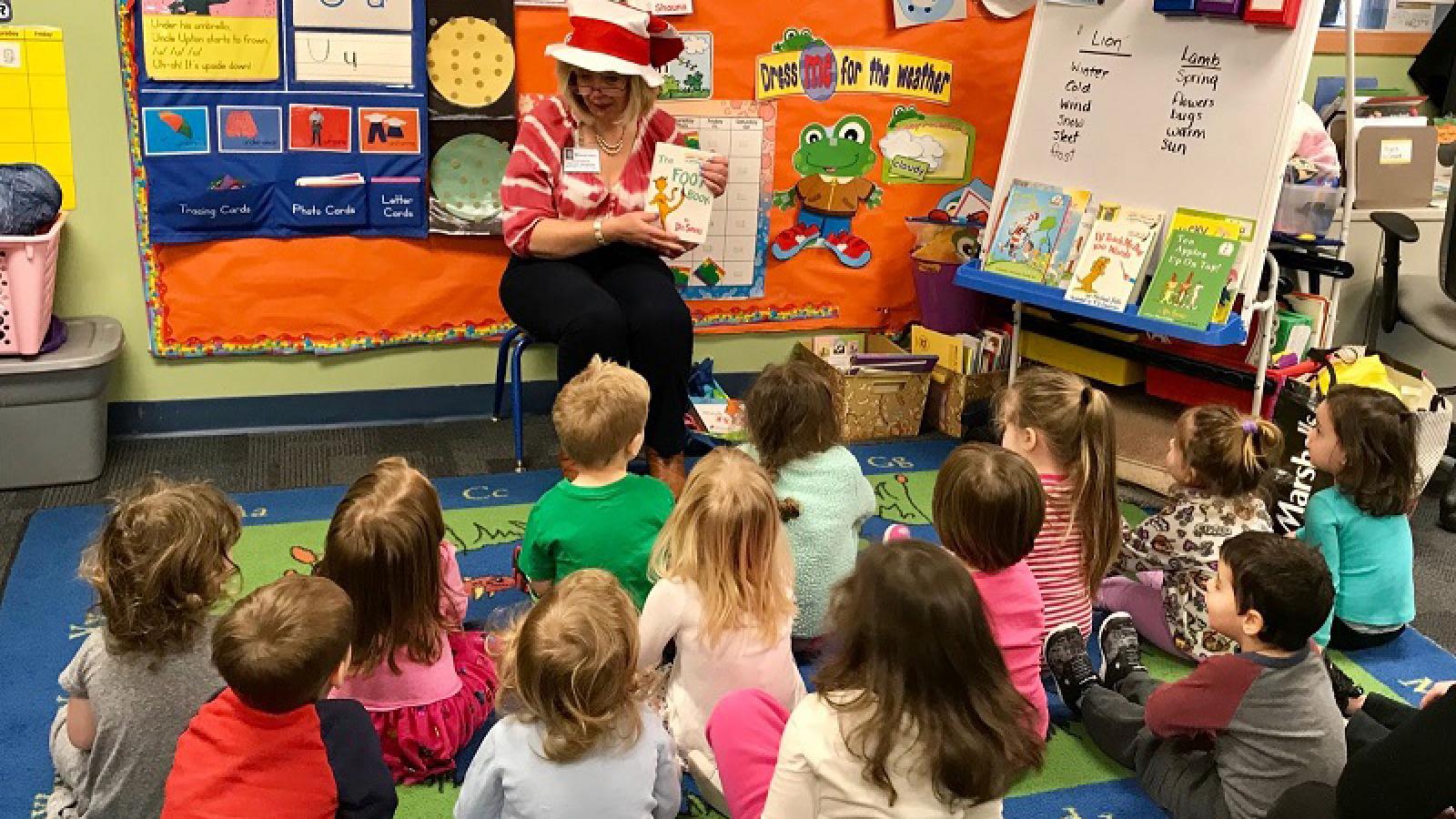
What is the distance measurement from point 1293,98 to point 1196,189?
1.13 feet

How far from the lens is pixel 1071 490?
2693mm

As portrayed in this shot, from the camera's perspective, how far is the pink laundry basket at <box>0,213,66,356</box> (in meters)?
3.34

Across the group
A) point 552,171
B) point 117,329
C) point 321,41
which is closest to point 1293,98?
point 552,171

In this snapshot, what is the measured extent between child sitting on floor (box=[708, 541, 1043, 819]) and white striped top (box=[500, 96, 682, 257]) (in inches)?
87.0

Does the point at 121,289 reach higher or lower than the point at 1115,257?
lower

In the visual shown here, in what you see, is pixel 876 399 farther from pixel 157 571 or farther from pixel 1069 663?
pixel 157 571

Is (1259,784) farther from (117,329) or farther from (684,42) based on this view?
(117,329)

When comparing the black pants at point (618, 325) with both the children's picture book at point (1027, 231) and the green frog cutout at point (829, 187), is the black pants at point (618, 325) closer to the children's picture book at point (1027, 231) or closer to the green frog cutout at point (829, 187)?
the green frog cutout at point (829, 187)

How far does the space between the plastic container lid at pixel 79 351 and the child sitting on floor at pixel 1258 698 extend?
281cm

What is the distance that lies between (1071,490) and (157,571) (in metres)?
1.73

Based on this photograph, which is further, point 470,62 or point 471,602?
point 470,62

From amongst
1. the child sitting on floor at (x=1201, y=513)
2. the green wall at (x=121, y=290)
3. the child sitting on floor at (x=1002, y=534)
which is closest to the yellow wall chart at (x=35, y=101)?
the green wall at (x=121, y=290)

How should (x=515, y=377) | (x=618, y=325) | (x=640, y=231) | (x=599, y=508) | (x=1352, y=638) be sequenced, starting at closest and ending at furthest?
(x=599, y=508) → (x=1352, y=638) → (x=618, y=325) → (x=640, y=231) → (x=515, y=377)

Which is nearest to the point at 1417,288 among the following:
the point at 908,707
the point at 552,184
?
the point at 552,184
